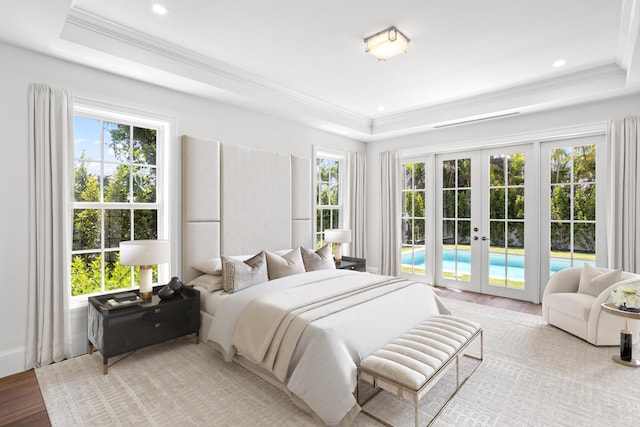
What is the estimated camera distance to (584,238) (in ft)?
14.2

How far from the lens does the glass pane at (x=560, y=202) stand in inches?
174

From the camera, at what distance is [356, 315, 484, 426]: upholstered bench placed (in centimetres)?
196

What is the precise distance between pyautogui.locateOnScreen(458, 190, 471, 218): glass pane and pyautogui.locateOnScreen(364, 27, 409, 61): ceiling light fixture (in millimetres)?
2964

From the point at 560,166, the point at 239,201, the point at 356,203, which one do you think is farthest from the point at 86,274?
the point at 560,166

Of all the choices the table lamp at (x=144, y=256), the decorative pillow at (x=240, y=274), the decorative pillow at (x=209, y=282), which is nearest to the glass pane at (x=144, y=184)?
the table lamp at (x=144, y=256)

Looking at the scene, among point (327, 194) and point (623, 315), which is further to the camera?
point (327, 194)

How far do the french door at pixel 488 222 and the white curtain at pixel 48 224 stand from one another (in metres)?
5.01

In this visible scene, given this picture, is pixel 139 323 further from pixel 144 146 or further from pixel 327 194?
pixel 327 194

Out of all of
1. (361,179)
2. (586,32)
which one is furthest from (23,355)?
(586,32)

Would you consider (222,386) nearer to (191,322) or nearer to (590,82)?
(191,322)

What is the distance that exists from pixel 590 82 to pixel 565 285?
2.30 meters

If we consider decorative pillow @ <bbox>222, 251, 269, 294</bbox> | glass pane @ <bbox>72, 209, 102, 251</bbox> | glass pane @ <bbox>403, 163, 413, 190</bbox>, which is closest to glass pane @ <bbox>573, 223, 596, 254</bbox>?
glass pane @ <bbox>403, 163, 413, 190</bbox>

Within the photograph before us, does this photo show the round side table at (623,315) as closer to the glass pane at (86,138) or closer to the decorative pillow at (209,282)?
the decorative pillow at (209,282)

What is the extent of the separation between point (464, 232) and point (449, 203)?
529 mm
